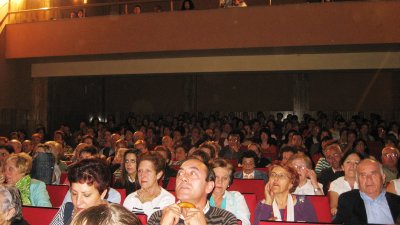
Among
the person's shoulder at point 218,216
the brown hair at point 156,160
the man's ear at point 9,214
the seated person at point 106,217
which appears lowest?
the person's shoulder at point 218,216

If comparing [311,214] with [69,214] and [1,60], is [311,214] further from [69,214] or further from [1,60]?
[1,60]

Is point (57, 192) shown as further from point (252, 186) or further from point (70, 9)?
point (70, 9)

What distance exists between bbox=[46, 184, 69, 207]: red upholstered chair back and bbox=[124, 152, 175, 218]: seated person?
3.54 ft

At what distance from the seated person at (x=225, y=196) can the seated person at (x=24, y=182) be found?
1.62 metres

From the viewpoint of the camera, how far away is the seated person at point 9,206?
2.74m

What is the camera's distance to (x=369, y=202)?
3838 mm

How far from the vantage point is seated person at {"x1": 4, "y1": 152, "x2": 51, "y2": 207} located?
14.4 feet

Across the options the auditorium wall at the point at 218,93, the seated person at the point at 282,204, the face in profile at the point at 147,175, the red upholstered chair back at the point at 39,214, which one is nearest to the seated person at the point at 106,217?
the red upholstered chair back at the point at 39,214

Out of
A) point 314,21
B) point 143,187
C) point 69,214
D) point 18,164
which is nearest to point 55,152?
point 18,164

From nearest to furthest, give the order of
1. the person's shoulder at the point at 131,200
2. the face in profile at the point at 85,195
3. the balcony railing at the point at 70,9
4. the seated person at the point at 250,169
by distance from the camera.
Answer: the face in profile at the point at 85,195
the person's shoulder at the point at 131,200
the seated person at the point at 250,169
the balcony railing at the point at 70,9

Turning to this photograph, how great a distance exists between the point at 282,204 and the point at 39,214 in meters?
1.88

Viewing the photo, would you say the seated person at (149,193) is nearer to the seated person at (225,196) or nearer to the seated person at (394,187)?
the seated person at (225,196)

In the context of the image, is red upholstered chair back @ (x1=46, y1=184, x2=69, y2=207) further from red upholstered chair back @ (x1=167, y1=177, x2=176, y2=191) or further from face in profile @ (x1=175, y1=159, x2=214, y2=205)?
face in profile @ (x1=175, y1=159, x2=214, y2=205)

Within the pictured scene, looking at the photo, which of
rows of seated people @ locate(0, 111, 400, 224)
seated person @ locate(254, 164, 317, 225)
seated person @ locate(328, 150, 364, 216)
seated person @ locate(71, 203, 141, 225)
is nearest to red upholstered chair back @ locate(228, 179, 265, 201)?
rows of seated people @ locate(0, 111, 400, 224)
